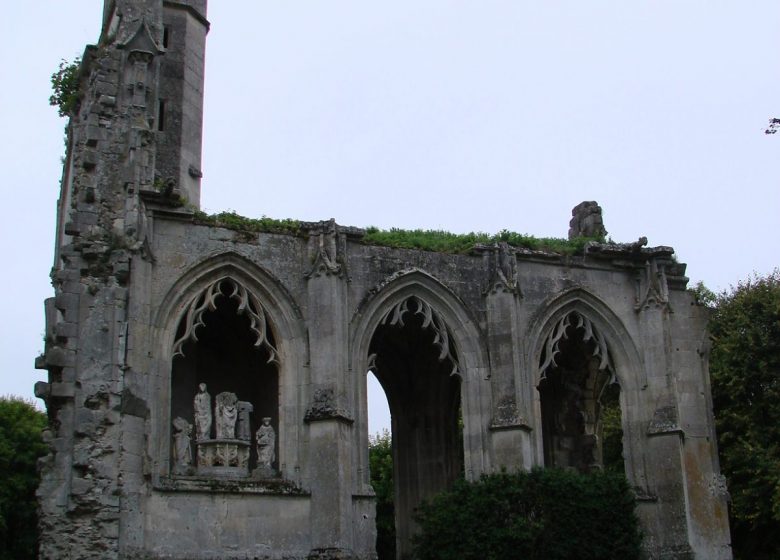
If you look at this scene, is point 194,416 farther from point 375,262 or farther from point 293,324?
point 375,262

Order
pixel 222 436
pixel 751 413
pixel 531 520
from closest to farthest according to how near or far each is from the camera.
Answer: pixel 531 520 < pixel 222 436 < pixel 751 413

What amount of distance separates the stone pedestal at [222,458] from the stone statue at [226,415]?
27 centimetres

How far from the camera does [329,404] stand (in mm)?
18656

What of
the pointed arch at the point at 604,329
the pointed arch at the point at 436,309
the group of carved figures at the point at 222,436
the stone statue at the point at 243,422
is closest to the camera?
the group of carved figures at the point at 222,436

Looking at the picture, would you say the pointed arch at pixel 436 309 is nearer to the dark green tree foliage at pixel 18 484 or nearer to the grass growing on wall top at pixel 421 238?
the grass growing on wall top at pixel 421 238

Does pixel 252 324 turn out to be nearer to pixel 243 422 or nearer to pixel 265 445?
pixel 243 422

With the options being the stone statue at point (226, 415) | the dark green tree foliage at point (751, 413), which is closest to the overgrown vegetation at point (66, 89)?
the stone statue at point (226, 415)

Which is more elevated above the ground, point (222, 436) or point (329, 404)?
point (329, 404)

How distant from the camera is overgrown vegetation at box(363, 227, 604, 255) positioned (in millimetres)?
20562

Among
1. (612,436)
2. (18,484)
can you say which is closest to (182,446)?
(18,484)

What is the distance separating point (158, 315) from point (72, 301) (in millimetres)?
1361

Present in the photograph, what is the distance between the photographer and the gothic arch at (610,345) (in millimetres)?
20859

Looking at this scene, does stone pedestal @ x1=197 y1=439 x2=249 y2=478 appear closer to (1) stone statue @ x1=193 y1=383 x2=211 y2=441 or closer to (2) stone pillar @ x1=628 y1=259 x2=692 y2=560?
(1) stone statue @ x1=193 y1=383 x2=211 y2=441

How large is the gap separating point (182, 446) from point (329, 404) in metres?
2.46
